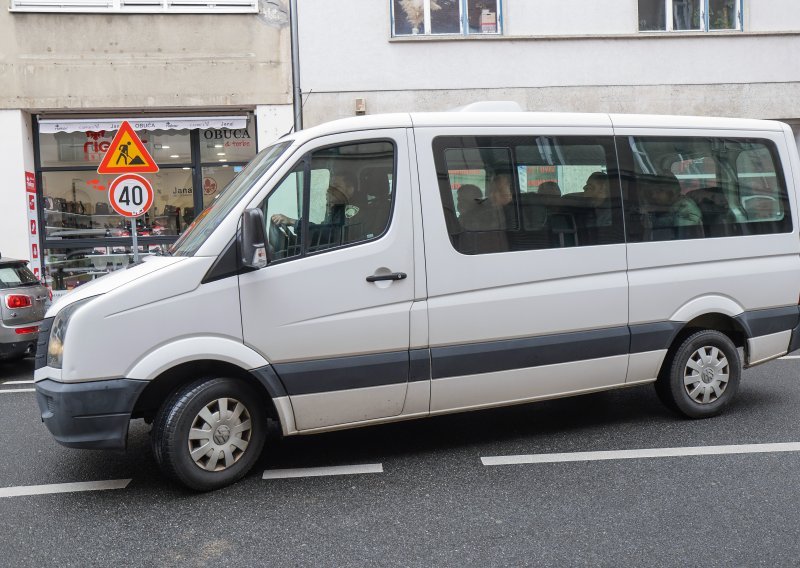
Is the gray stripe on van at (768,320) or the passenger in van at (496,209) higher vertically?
the passenger in van at (496,209)

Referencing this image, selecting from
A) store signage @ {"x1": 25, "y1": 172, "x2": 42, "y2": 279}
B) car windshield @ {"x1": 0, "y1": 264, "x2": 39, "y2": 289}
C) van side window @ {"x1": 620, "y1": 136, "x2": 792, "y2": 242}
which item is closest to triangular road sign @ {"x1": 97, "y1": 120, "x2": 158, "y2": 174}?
car windshield @ {"x1": 0, "y1": 264, "x2": 39, "y2": 289}

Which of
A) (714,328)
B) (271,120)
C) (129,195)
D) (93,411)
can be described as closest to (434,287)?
(93,411)

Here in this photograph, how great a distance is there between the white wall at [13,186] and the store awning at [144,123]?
1.48ft

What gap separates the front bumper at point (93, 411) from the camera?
4469mm

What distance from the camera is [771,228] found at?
245 inches

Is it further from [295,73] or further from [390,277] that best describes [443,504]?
[295,73]

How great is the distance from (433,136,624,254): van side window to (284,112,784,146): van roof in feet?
0.37

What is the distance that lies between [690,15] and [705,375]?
11.7 metres

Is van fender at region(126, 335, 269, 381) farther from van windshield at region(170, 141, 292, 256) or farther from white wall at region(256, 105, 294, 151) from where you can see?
white wall at region(256, 105, 294, 151)

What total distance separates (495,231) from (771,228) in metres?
2.40

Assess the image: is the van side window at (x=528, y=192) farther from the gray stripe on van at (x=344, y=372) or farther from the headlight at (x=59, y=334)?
the headlight at (x=59, y=334)

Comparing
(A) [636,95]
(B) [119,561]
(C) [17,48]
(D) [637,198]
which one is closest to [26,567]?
(B) [119,561]

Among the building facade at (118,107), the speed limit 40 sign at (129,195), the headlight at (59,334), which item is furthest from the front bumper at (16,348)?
the building facade at (118,107)

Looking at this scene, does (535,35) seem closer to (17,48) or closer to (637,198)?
(17,48)
